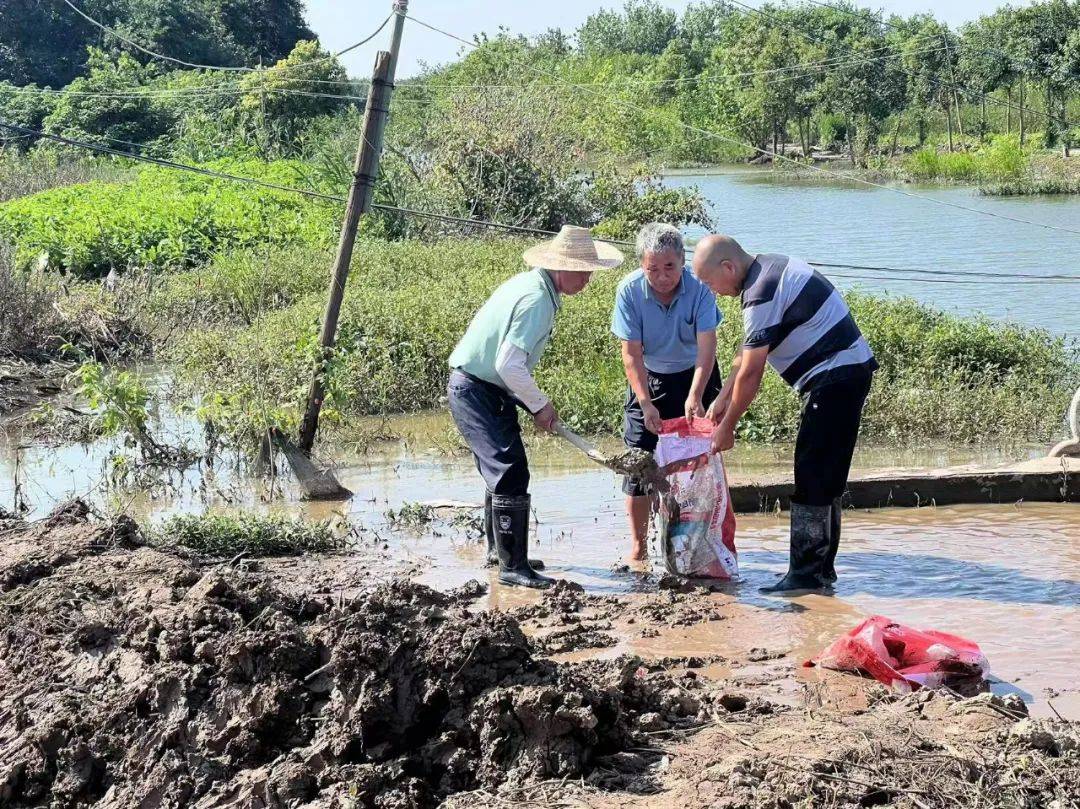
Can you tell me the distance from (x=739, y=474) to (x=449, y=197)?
13.1m

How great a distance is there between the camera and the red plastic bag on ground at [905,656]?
4.64m

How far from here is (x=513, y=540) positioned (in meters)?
6.37

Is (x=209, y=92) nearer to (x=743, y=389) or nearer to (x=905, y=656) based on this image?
(x=743, y=389)

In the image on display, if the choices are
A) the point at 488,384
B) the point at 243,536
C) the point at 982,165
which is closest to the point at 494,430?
the point at 488,384

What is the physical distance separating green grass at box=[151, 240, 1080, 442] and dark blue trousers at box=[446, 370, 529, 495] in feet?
8.55

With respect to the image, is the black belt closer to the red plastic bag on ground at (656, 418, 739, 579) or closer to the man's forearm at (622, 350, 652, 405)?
the man's forearm at (622, 350, 652, 405)

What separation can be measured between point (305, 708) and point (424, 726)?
1.30 feet

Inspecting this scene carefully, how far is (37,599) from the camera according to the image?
208 inches

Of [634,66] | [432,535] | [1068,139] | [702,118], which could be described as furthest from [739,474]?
[634,66]

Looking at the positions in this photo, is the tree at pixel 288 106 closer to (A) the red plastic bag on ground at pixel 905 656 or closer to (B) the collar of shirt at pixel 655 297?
(B) the collar of shirt at pixel 655 297

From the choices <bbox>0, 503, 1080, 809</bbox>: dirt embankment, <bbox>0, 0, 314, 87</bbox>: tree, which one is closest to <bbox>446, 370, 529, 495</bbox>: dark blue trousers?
<bbox>0, 503, 1080, 809</bbox>: dirt embankment

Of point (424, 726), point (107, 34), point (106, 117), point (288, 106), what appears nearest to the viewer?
point (424, 726)

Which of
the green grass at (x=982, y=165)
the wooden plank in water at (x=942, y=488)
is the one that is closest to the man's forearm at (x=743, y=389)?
the wooden plank in water at (x=942, y=488)

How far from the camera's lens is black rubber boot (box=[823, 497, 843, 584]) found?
20.0 ft
